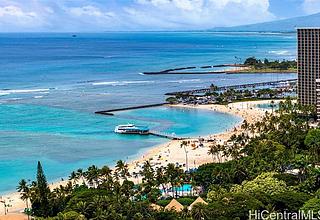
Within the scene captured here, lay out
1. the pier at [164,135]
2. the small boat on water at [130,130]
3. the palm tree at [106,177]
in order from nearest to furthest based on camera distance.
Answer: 1. the palm tree at [106,177]
2. the pier at [164,135]
3. the small boat on water at [130,130]

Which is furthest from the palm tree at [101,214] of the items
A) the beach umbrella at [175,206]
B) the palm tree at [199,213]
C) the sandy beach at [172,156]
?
the sandy beach at [172,156]

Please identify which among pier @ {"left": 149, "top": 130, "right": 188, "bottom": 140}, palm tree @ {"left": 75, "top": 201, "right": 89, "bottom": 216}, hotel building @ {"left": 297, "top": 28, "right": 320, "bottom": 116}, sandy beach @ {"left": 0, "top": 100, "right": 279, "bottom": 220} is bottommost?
sandy beach @ {"left": 0, "top": 100, "right": 279, "bottom": 220}

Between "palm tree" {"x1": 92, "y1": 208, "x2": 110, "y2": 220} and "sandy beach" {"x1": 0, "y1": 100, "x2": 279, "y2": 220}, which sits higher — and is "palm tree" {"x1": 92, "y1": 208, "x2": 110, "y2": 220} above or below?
above

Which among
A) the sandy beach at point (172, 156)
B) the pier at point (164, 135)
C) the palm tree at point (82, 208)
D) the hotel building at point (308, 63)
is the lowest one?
the sandy beach at point (172, 156)

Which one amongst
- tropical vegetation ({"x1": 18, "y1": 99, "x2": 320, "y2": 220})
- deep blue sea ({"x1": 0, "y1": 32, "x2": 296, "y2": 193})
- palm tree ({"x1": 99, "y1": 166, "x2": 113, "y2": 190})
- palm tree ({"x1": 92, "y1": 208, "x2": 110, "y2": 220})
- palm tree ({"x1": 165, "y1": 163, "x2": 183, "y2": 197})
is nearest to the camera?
palm tree ({"x1": 92, "y1": 208, "x2": 110, "y2": 220})

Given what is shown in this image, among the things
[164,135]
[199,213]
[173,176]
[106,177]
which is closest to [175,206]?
[173,176]

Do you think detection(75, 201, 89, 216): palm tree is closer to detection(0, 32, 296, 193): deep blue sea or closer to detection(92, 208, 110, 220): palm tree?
detection(92, 208, 110, 220): palm tree

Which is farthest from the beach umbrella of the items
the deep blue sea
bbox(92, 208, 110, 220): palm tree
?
the deep blue sea

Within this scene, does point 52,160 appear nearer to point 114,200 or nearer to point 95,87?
point 114,200

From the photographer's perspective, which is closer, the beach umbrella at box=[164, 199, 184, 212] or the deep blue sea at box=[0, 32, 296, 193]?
the beach umbrella at box=[164, 199, 184, 212]

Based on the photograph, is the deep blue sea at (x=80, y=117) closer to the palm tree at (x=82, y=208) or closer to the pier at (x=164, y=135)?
the pier at (x=164, y=135)
